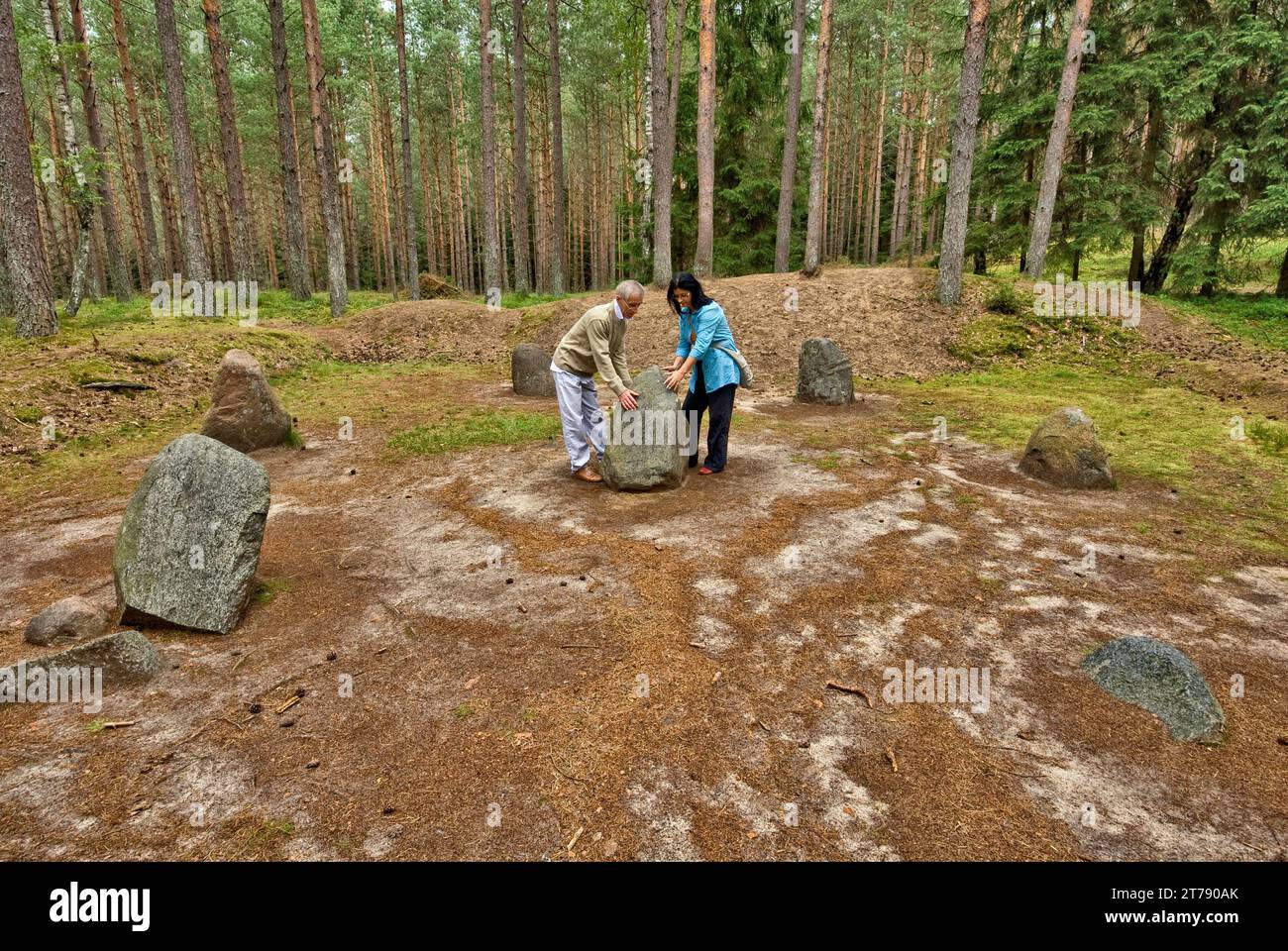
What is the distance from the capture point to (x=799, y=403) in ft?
37.4

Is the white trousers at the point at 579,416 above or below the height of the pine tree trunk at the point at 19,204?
below

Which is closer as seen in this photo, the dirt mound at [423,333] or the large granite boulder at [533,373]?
the large granite boulder at [533,373]

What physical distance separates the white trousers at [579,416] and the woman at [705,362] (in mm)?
→ 943

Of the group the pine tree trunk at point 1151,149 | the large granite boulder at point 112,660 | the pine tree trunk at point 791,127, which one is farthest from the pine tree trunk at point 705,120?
the large granite boulder at point 112,660

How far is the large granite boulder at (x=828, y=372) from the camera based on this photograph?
11.0 m

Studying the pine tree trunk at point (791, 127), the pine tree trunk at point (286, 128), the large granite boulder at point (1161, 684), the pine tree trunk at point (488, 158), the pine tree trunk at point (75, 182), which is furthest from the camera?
the pine tree trunk at point (488, 158)

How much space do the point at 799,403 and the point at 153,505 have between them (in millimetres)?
9579

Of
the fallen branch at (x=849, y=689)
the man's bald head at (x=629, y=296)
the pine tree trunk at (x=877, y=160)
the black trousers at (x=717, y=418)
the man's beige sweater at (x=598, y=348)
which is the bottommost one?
the fallen branch at (x=849, y=689)

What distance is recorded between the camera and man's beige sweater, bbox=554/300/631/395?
6707 millimetres

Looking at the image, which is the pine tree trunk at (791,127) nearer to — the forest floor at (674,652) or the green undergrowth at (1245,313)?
the green undergrowth at (1245,313)

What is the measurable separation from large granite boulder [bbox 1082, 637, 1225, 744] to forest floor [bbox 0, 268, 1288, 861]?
111 millimetres

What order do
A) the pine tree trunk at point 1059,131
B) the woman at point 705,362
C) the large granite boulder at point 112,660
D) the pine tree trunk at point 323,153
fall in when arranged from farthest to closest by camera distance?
the pine tree trunk at point 323,153 < the pine tree trunk at point 1059,131 < the woman at point 705,362 < the large granite boulder at point 112,660

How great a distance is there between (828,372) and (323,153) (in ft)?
55.3

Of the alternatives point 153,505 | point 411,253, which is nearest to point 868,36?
point 411,253
